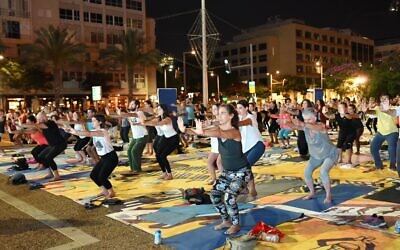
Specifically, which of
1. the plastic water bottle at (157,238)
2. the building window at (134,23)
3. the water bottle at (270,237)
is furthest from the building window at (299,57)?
the plastic water bottle at (157,238)

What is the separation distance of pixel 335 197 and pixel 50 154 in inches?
254

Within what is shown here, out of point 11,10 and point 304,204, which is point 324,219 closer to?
point 304,204

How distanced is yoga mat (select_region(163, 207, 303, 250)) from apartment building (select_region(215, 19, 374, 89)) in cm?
8466

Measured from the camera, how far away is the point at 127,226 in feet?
21.5

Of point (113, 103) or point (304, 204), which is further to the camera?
point (113, 103)

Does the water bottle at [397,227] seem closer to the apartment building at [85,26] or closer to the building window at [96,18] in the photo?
the apartment building at [85,26]

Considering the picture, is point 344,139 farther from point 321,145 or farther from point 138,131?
point 138,131

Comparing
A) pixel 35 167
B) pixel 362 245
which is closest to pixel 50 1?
pixel 35 167

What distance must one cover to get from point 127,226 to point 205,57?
51.3 ft

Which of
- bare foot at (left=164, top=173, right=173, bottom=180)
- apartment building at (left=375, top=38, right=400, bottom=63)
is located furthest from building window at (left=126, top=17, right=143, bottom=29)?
apartment building at (left=375, top=38, right=400, bottom=63)

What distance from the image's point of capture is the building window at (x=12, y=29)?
46.8 metres

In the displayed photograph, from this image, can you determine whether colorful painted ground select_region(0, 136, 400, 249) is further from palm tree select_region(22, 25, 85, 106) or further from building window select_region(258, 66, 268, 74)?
building window select_region(258, 66, 268, 74)

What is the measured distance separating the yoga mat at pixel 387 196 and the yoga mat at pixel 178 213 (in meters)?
2.14

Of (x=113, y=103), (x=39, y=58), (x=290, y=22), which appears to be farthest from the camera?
(x=290, y=22)
